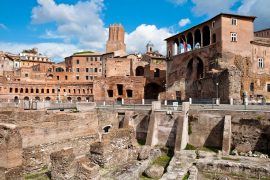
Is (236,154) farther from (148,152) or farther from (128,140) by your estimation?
(128,140)

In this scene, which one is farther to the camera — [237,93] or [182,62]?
[182,62]

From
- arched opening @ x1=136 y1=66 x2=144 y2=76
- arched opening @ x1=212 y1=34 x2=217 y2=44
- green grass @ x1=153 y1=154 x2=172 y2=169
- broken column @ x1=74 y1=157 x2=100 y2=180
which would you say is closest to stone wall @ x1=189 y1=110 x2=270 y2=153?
green grass @ x1=153 y1=154 x2=172 y2=169

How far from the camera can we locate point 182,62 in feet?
141

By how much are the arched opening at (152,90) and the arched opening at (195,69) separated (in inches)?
532

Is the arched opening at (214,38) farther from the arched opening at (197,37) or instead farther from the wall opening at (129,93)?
the wall opening at (129,93)

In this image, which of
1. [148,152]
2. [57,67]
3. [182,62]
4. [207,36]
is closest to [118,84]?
[182,62]

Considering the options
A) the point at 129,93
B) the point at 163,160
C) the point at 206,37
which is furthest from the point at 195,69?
the point at 163,160

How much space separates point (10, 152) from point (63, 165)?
2.36m

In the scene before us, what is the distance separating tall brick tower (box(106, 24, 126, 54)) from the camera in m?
84.5

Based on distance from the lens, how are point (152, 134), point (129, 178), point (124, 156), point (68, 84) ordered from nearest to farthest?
point (129, 178) → point (124, 156) → point (152, 134) → point (68, 84)

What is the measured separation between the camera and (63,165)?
40.2 feet

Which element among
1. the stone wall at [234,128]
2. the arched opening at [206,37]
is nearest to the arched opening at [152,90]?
the arched opening at [206,37]

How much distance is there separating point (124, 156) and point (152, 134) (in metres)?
6.68

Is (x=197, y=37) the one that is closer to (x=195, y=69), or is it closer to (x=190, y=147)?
(x=195, y=69)
